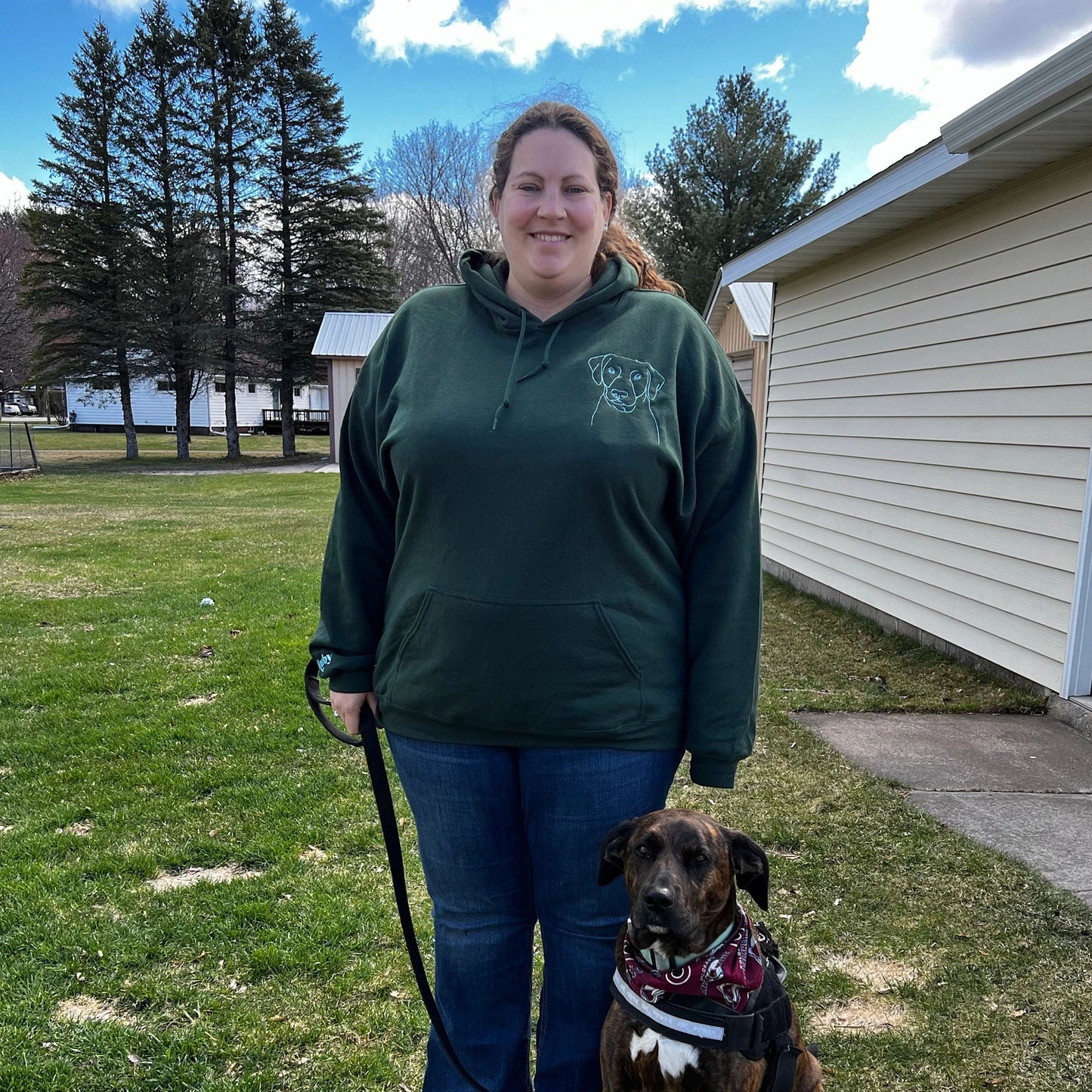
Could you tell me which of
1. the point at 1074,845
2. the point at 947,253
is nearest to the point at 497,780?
the point at 1074,845

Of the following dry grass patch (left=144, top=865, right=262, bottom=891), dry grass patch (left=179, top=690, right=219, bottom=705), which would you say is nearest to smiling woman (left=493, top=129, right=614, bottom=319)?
dry grass patch (left=144, top=865, right=262, bottom=891)

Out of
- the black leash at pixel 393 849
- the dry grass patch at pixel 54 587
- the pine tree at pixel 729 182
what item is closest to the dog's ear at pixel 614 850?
the black leash at pixel 393 849

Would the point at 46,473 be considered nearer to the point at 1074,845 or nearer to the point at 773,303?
the point at 773,303

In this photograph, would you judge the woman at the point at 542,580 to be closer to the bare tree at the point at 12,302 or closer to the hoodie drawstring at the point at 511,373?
the hoodie drawstring at the point at 511,373

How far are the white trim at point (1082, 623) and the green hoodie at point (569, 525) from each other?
3755 mm

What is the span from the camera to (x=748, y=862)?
6.16 ft

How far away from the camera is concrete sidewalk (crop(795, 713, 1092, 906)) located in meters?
3.50

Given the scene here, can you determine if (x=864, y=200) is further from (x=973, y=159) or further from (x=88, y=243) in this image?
(x=88, y=243)

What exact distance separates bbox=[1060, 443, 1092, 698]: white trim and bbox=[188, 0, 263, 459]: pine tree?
24.6m

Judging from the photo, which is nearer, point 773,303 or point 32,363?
point 773,303

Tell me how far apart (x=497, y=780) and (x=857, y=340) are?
22.7 feet

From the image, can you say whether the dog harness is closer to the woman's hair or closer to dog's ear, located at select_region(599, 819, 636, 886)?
dog's ear, located at select_region(599, 819, 636, 886)

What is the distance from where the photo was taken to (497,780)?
67.9 inches

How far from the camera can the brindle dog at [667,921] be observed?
171 cm
